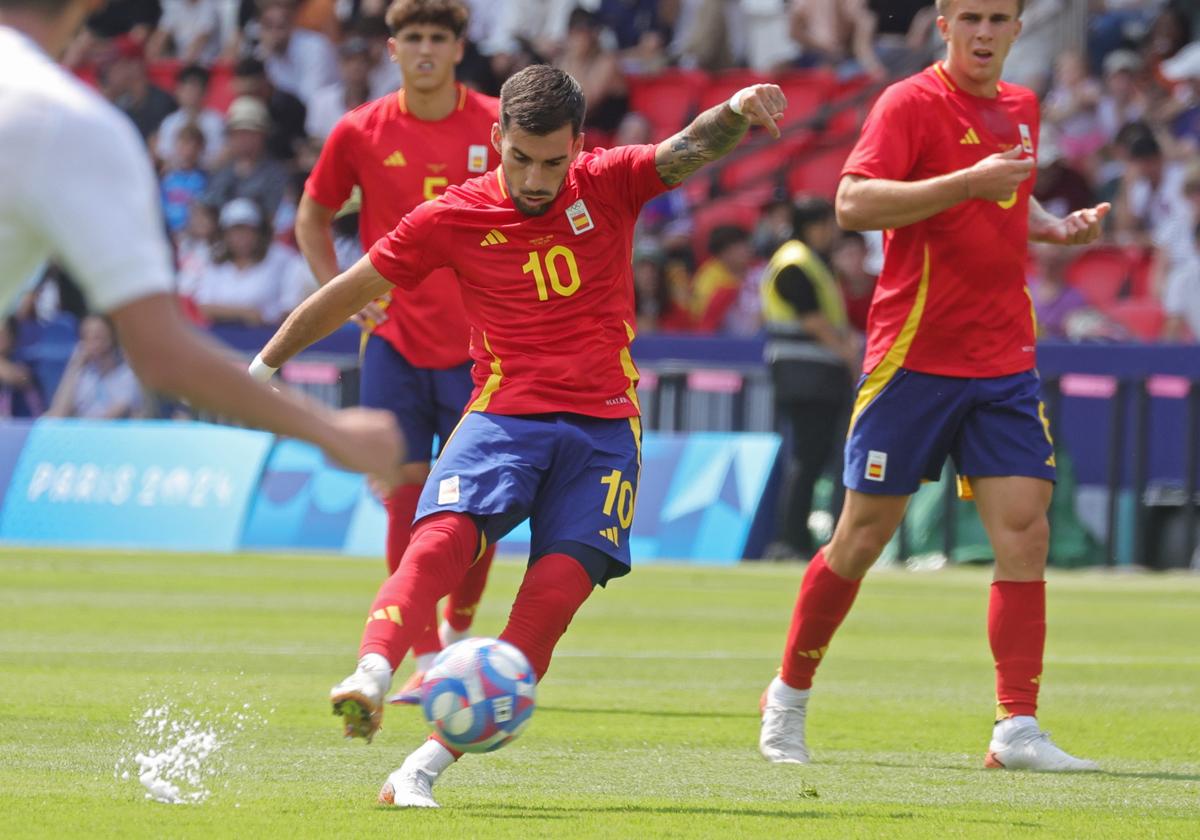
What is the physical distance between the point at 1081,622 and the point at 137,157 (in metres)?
10.2

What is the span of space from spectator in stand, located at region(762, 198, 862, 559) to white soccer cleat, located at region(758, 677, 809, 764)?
30.8ft

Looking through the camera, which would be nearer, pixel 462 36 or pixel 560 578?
pixel 560 578

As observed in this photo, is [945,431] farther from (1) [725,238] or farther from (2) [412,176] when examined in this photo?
(1) [725,238]

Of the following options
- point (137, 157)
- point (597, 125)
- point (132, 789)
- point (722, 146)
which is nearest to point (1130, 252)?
point (597, 125)

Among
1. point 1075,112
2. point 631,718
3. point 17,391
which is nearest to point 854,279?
point 1075,112

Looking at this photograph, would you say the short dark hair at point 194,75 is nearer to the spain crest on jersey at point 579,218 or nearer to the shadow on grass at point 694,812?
the spain crest on jersey at point 579,218

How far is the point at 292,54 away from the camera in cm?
2581

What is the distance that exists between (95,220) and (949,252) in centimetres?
457

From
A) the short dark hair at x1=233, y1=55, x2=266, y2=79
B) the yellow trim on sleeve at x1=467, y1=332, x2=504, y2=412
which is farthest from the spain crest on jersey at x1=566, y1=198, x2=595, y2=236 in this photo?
the short dark hair at x1=233, y1=55, x2=266, y2=79

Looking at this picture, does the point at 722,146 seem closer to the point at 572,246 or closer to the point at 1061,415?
the point at 572,246

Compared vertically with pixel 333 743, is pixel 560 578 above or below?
above

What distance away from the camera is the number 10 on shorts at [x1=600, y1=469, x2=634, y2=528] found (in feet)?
22.0

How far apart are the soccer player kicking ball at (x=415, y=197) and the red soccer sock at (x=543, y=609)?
3.03 m

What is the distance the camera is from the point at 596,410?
22.4 ft
